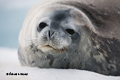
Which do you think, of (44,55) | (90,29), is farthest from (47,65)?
(90,29)

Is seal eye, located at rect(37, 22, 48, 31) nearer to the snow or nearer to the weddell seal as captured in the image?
the weddell seal

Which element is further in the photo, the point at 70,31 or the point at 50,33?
the point at 70,31

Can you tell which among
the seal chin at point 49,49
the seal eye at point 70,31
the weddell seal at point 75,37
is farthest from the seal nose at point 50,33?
the seal eye at point 70,31

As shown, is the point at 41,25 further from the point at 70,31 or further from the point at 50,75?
the point at 50,75

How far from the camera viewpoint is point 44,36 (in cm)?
338

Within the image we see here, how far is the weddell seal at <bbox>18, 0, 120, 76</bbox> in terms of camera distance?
3512 millimetres

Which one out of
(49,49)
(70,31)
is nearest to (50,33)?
(49,49)

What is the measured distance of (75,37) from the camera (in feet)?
12.0

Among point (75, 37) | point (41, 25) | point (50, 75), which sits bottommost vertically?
point (50, 75)

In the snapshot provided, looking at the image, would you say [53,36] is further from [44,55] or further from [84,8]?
[84,8]

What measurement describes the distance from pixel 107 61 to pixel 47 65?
2.94ft

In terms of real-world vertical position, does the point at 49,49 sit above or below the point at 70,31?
below

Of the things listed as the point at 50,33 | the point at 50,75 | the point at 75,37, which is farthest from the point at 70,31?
the point at 50,75

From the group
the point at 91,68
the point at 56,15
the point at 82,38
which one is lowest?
the point at 91,68
